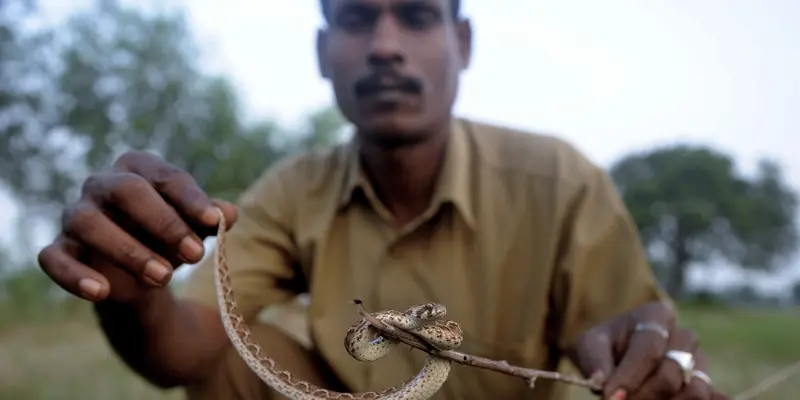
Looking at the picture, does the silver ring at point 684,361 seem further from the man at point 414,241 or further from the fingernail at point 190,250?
the fingernail at point 190,250

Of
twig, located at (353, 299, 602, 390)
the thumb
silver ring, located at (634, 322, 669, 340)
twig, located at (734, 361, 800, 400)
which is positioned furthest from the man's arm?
twig, located at (734, 361, 800, 400)

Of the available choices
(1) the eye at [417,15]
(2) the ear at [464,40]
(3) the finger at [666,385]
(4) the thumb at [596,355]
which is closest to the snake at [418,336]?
(4) the thumb at [596,355]

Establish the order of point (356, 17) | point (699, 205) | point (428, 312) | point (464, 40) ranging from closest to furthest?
point (428, 312) → point (356, 17) → point (464, 40) → point (699, 205)

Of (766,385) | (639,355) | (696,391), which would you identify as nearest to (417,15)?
(639,355)

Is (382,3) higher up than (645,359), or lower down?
higher up

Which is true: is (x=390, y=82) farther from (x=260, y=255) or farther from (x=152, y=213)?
(x=152, y=213)

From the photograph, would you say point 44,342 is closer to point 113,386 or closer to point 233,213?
point 113,386
